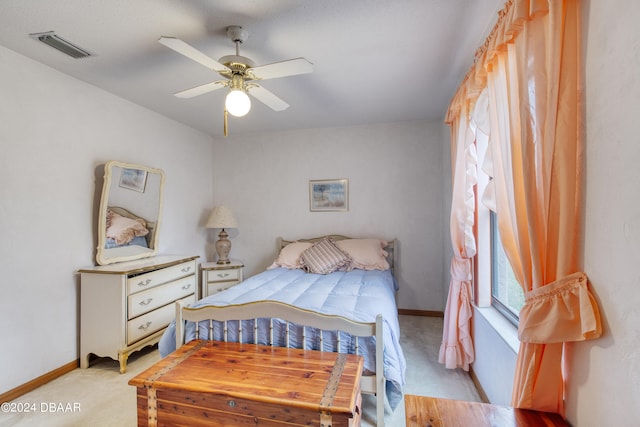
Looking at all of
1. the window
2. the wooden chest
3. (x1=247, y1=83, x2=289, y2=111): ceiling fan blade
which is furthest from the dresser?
the window

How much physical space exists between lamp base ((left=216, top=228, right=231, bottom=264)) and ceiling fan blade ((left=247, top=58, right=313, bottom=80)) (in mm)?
2722

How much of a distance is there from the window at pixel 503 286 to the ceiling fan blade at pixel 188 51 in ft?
7.10

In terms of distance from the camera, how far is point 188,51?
1647 mm

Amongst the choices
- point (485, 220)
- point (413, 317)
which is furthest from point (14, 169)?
point (413, 317)

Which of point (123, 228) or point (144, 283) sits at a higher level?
point (123, 228)

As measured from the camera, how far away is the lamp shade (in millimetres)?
4016

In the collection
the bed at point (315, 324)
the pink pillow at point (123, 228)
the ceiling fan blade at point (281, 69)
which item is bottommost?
the bed at point (315, 324)

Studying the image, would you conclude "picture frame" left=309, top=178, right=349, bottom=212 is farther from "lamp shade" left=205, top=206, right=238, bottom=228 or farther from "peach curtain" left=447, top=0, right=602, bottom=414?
"peach curtain" left=447, top=0, right=602, bottom=414

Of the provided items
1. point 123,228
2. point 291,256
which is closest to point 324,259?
point 291,256

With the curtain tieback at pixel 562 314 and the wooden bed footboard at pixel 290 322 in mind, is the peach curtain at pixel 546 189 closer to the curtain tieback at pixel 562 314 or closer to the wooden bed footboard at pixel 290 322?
the curtain tieback at pixel 562 314

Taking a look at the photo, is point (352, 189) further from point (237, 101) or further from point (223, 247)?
point (237, 101)

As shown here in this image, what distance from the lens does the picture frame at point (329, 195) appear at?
13.5 feet

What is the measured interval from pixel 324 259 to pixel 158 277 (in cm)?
177

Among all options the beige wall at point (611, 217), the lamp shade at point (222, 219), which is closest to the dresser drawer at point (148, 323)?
the lamp shade at point (222, 219)
